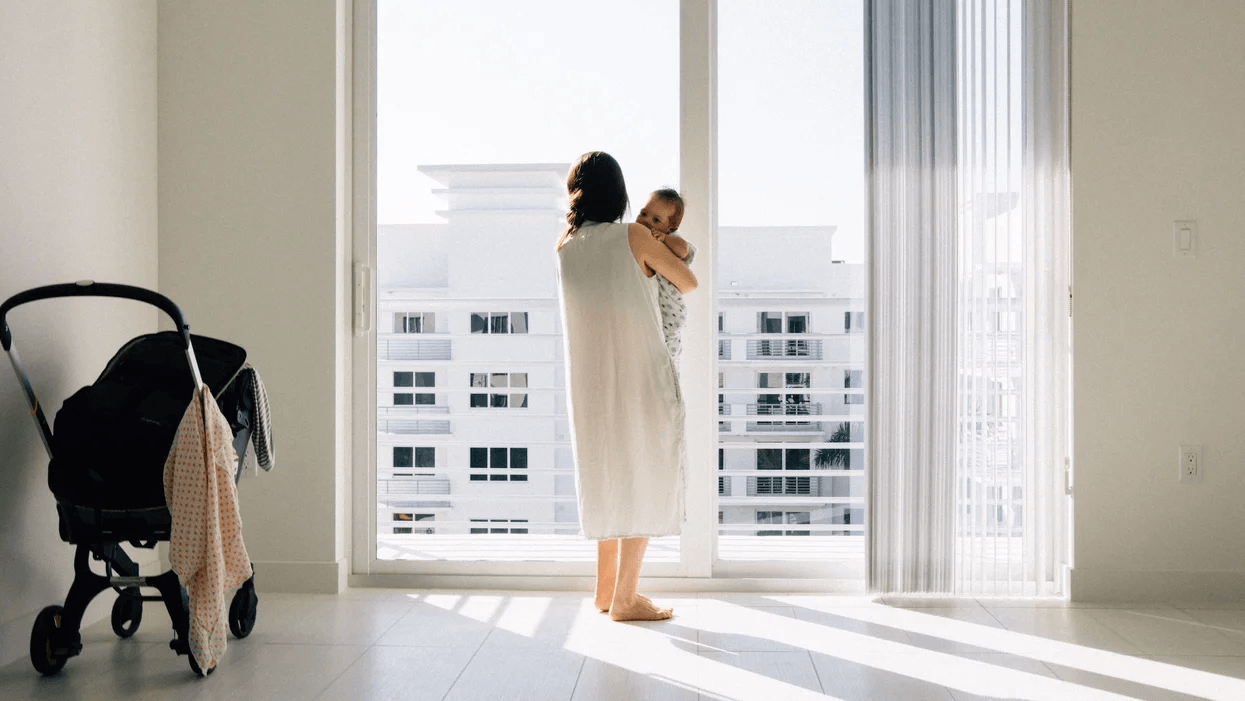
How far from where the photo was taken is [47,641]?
8.14ft

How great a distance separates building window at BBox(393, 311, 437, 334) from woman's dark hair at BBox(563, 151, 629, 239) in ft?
2.40

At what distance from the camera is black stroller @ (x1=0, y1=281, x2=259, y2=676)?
2.42 metres

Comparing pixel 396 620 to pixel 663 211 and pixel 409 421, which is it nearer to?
pixel 409 421

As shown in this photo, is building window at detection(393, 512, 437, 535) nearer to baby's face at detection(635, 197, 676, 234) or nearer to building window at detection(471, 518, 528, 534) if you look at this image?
building window at detection(471, 518, 528, 534)

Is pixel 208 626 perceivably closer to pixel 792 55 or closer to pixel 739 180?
pixel 739 180

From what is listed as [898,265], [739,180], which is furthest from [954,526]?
[739,180]

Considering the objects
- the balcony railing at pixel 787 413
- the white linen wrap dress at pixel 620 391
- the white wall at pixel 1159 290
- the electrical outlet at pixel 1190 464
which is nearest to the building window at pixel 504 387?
the white linen wrap dress at pixel 620 391

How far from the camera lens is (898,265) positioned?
328 cm

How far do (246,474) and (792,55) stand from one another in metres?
2.27

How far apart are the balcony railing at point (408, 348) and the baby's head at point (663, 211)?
2.94ft

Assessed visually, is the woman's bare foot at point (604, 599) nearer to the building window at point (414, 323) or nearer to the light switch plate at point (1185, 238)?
the building window at point (414, 323)

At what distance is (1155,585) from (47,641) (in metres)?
3.14

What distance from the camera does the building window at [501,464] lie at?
11.5 feet

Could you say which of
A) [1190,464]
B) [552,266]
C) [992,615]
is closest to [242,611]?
[552,266]
